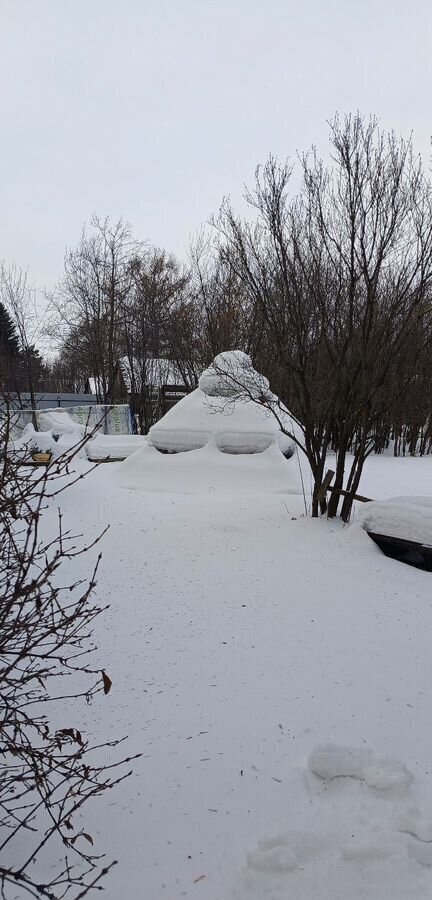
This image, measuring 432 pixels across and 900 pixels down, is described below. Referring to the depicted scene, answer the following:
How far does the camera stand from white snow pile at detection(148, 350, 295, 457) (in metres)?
9.37

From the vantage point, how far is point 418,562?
479cm

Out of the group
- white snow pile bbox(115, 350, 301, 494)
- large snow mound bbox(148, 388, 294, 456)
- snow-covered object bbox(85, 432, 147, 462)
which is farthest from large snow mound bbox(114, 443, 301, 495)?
snow-covered object bbox(85, 432, 147, 462)

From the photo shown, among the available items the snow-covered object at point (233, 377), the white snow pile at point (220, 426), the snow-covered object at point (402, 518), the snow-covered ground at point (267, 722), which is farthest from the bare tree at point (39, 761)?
the white snow pile at point (220, 426)

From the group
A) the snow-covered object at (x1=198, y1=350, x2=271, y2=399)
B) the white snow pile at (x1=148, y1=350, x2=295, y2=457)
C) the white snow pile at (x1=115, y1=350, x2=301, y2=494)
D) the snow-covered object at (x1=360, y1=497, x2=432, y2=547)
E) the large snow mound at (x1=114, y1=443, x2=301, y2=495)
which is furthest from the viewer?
the white snow pile at (x1=148, y1=350, x2=295, y2=457)

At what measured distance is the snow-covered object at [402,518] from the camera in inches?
184

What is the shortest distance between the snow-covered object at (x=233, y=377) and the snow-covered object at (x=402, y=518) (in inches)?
97.7

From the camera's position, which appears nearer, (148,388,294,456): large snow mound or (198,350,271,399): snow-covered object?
(198,350,271,399): snow-covered object

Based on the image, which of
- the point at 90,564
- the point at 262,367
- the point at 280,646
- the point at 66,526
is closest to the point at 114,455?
the point at 262,367

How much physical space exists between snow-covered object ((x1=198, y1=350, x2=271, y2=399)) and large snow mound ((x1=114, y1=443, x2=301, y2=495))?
1.18 meters

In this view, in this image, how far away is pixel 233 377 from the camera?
6992 mm

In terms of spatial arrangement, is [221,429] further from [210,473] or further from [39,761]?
[39,761]

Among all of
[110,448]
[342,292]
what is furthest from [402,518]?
[110,448]

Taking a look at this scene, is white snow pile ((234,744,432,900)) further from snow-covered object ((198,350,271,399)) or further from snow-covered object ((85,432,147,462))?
snow-covered object ((85,432,147,462))

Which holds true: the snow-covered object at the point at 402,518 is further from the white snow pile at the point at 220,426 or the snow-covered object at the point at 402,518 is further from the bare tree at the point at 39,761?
the white snow pile at the point at 220,426
